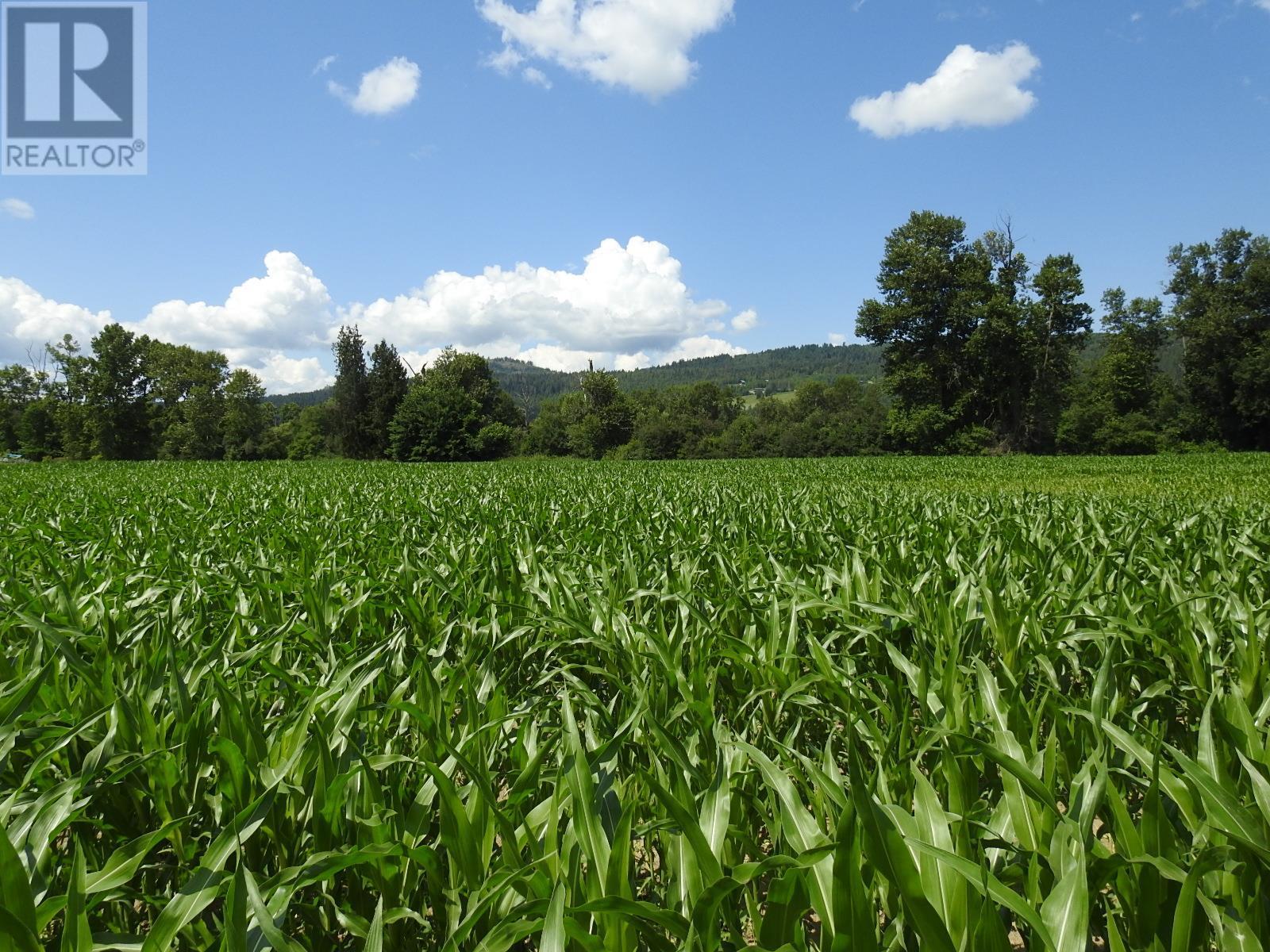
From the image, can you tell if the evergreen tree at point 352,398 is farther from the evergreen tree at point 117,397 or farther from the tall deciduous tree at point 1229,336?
the tall deciduous tree at point 1229,336

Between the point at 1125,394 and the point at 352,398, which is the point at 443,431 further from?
the point at 1125,394

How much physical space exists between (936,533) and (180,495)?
38.8 ft

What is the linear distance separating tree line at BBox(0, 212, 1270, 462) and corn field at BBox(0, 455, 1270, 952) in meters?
47.2

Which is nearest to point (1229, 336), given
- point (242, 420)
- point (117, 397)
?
point (242, 420)

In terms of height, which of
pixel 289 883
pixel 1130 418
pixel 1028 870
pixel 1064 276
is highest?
pixel 1064 276

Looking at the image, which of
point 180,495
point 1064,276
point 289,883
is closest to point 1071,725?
point 289,883

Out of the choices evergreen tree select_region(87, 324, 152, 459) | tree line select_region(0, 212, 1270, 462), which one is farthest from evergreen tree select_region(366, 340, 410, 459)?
evergreen tree select_region(87, 324, 152, 459)

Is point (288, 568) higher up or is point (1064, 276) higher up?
point (1064, 276)

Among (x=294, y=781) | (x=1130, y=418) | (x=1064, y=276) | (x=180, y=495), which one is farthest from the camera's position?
(x=1130, y=418)

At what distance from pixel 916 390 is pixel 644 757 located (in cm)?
5099

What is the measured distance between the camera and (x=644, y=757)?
7.27 feet

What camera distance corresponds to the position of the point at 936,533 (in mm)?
6012

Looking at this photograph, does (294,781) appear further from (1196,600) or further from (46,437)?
(46,437)

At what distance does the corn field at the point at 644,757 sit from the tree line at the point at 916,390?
47.2m
